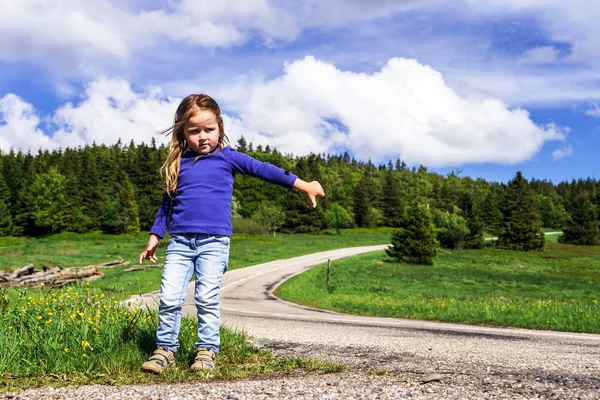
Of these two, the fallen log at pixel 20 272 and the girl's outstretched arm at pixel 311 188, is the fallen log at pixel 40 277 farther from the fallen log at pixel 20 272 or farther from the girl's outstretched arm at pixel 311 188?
the girl's outstretched arm at pixel 311 188

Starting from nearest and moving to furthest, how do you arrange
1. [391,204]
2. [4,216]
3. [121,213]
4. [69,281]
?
[69,281], [4,216], [121,213], [391,204]

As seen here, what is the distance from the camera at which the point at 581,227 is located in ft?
284

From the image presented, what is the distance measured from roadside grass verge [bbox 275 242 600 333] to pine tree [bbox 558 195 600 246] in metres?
29.0

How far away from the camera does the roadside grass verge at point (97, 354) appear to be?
12.7ft

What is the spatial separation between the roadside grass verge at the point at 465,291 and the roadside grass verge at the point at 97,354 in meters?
8.33

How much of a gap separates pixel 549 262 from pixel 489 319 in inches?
1822

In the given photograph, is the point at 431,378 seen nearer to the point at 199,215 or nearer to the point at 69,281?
the point at 199,215

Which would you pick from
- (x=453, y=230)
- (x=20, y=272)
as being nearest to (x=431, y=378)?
(x=20, y=272)

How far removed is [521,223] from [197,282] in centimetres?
7180

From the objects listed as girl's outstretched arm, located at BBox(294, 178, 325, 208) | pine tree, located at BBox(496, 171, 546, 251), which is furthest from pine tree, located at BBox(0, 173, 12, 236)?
girl's outstretched arm, located at BBox(294, 178, 325, 208)

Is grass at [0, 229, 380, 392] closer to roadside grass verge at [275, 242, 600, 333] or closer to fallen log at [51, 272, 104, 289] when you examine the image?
roadside grass verge at [275, 242, 600, 333]

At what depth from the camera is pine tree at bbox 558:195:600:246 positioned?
8625 centimetres

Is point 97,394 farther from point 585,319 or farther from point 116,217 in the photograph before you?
point 116,217

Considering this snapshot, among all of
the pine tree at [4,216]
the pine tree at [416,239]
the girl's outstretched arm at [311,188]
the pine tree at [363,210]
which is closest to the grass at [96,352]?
the girl's outstretched arm at [311,188]
